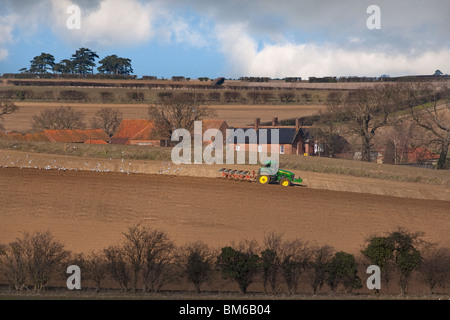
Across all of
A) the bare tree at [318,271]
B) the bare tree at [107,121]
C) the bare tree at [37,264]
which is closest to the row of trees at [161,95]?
the bare tree at [107,121]

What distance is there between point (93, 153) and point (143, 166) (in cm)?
717

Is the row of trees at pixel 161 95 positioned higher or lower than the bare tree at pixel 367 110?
higher

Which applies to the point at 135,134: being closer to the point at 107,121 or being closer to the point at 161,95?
the point at 107,121

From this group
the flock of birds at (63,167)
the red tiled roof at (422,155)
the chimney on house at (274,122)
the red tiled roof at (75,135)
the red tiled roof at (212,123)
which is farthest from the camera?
the chimney on house at (274,122)

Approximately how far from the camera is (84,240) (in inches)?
1144

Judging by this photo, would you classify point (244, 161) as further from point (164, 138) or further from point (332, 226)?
point (164, 138)

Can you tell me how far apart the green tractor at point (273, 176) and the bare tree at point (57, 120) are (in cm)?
5354

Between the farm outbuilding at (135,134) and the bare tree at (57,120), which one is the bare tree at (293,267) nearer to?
the farm outbuilding at (135,134)

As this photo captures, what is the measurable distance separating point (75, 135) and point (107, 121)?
12.5 m

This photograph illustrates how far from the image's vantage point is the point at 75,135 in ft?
263

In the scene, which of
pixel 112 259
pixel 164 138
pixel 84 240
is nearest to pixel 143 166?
pixel 84 240

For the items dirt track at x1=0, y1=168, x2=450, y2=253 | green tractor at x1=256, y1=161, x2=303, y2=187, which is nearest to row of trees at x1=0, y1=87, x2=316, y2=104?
green tractor at x1=256, y1=161, x2=303, y2=187

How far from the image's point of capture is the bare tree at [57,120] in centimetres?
8744
